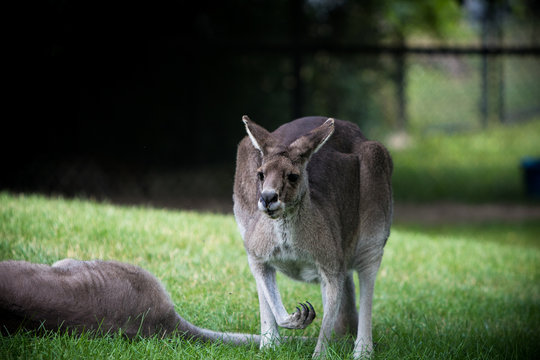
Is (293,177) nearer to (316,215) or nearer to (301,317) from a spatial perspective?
(316,215)

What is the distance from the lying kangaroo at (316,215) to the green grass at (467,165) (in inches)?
281

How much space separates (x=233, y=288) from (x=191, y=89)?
5.41 metres

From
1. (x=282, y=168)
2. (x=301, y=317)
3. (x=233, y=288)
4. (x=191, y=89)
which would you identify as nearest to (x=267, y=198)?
(x=282, y=168)

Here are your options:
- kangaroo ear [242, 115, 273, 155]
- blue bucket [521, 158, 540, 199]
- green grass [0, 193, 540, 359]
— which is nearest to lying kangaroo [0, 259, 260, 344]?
green grass [0, 193, 540, 359]

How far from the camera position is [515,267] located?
25.0ft

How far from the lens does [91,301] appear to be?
3729mm

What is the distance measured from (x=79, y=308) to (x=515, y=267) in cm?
542

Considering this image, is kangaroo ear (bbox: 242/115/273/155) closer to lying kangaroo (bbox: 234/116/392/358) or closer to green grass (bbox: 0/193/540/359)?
lying kangaroo (bbox: 234/116/392/358)

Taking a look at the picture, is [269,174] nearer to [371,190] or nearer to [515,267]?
[371,190]

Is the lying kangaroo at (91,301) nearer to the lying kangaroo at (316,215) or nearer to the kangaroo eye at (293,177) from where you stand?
the lying kangaroo at (316,215)

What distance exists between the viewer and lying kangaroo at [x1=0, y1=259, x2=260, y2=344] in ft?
11.8

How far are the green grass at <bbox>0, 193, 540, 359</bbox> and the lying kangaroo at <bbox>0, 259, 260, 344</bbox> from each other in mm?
93

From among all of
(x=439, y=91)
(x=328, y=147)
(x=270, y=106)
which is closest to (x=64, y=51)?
(x=270, y=106)

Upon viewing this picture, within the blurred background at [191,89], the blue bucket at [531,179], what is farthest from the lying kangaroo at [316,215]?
the blue bucket at [531,179]
